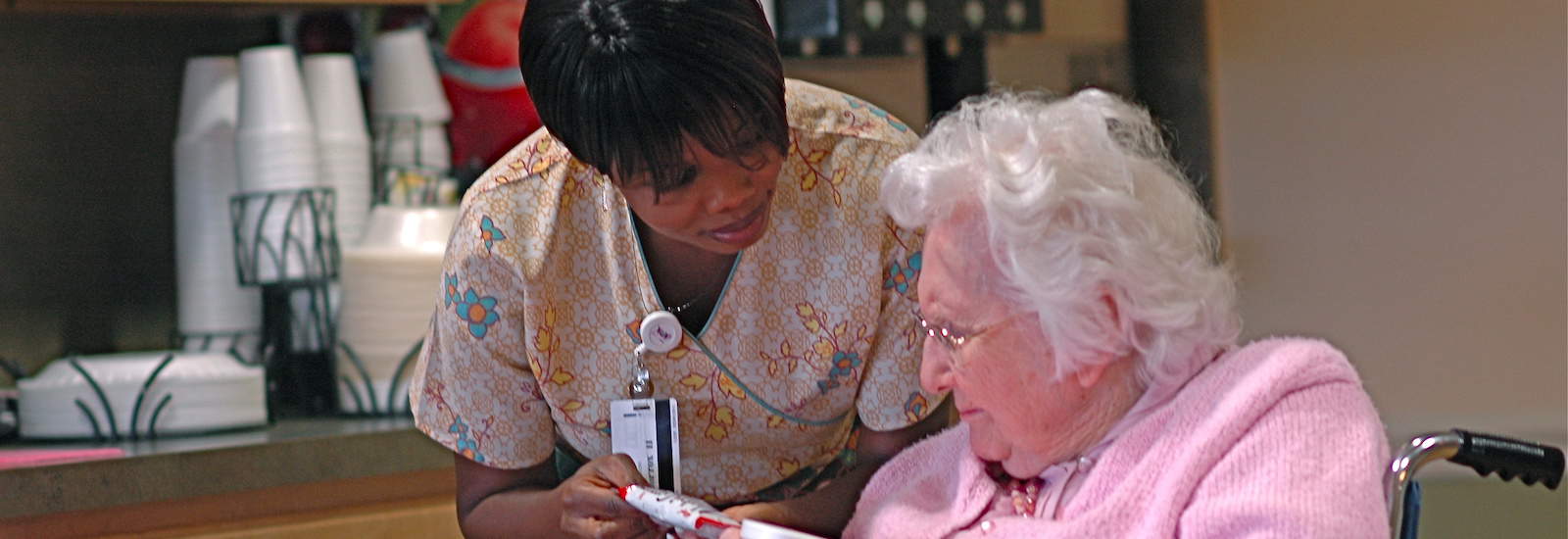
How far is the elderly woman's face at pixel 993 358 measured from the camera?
1.33 meters

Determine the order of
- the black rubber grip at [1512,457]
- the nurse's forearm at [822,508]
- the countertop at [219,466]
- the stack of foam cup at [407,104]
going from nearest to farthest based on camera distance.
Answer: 1. the black rubber grip at [1512,457]
2. the nurse's forearm at [822,508]
3. the countertop at [219,466]
4. the stack of foam cup at [407,104]

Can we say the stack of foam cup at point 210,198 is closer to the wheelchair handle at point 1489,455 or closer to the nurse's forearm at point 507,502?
the nurse's forearm at point 507,502

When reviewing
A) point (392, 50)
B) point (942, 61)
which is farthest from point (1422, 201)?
point (392, 50)

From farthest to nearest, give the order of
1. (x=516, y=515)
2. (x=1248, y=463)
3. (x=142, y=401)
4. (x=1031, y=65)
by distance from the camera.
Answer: (x=1031, y=65), (x=142, y=401), (x=516, y=515), (x=1248, y=463)

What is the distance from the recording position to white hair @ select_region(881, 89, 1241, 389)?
128 cm

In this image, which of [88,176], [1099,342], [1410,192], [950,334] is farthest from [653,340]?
[1410,192]

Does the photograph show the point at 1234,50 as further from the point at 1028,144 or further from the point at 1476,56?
the point at 1028,144

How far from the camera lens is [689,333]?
158 centimetres

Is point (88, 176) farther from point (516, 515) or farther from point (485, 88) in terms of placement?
point (516, 515)

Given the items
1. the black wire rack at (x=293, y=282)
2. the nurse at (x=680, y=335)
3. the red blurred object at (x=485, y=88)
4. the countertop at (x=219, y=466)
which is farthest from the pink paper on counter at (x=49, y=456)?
the red blurred object at (x=485, y=88)

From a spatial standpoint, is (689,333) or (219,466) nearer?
(689,333)

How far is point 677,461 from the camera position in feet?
5.19

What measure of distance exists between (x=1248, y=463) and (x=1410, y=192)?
222 centimetres

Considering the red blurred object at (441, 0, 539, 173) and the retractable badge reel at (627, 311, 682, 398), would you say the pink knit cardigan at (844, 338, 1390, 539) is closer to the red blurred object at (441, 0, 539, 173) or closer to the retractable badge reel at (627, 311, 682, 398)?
the retractable badge reel at (627, 311, 682, 398)
